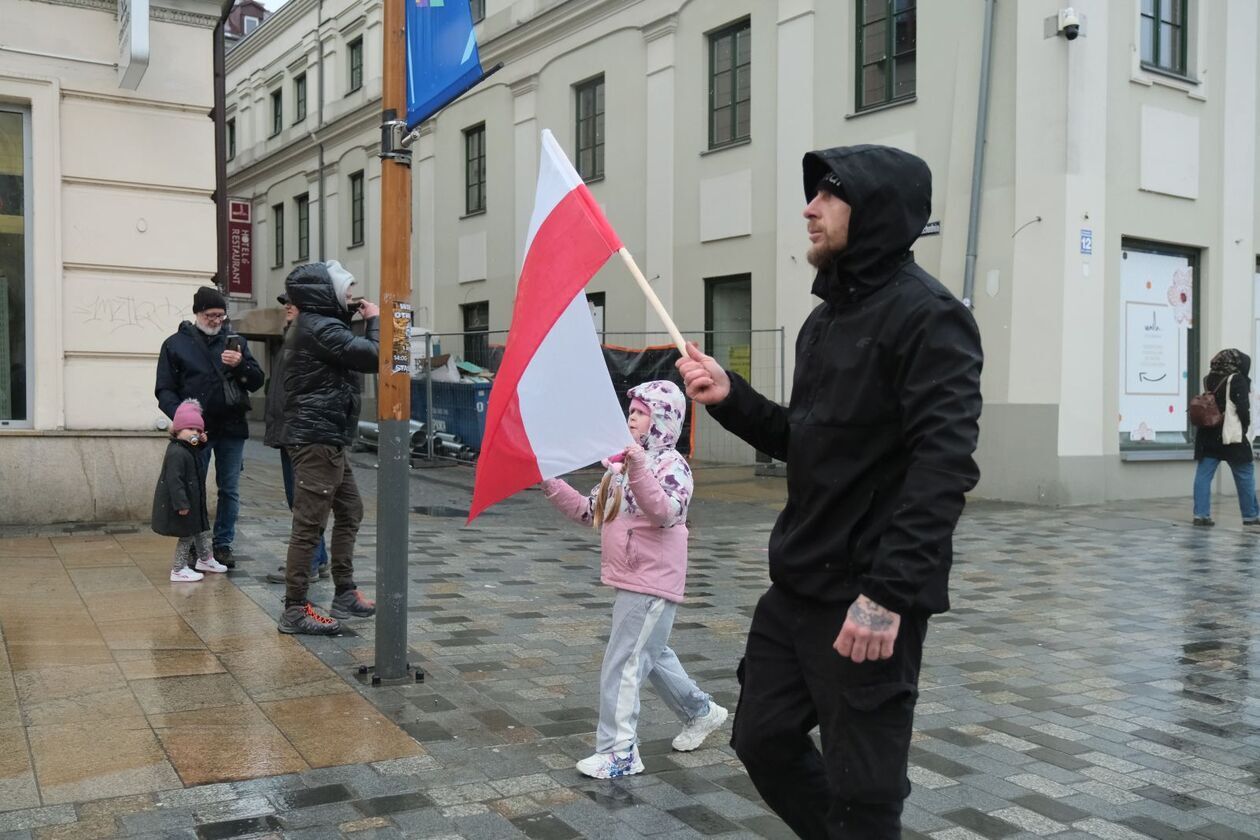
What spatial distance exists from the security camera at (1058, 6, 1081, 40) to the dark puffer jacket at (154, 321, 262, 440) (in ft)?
30.8

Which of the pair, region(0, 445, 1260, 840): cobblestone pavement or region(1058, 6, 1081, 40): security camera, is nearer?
region(0, 445, 1260, 840): cobblestone pavement

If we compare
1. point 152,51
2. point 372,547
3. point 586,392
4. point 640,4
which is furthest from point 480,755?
point 640,4

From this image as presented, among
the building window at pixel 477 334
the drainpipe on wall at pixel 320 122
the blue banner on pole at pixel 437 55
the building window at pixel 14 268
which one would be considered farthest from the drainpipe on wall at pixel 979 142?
the drainpipe on wall at pixel 320 122

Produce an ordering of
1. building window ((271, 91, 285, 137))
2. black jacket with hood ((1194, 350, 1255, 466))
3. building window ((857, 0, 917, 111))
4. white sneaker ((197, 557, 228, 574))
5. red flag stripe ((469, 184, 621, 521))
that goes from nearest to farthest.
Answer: red flag stripe ((469, 184, 621, 521))
white sneaker ((197, 557, 228, 574))
black jacket with hood ((1194, 350, 1255, 466))
building window ((857, 0, 917, 111))
building window ((271, 91, 285, 137))

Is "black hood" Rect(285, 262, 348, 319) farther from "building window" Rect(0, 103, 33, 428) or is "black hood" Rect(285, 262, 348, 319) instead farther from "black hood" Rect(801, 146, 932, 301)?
"building window" Rect(0, 103, 33, 428)

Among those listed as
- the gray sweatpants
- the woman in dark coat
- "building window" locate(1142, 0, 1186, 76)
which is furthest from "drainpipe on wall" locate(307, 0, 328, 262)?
the gray sweatpants

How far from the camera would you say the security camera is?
12.4 metres

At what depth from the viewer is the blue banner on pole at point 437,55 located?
5.05 metres

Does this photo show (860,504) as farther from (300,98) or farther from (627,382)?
(300,98)

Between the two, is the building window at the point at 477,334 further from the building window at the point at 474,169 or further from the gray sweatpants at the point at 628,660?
the gray sweatpants at the point at 628,660

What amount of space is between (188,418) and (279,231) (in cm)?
2669

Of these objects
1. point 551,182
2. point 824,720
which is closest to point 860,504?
point 824,720

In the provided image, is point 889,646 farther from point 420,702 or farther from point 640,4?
point 640,4

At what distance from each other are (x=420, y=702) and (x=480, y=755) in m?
0.73
